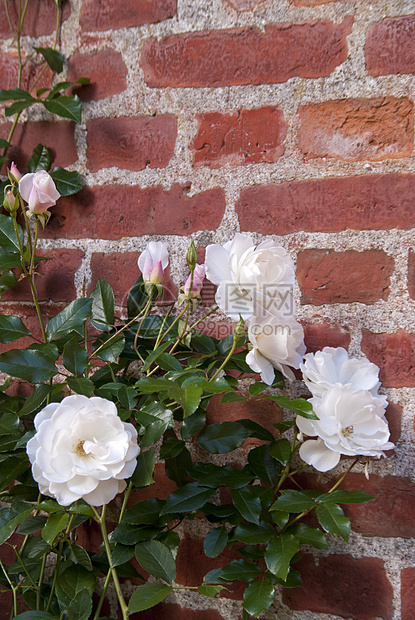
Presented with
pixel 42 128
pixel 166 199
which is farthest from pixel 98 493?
pixel 42 128

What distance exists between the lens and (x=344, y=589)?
2.12 ft

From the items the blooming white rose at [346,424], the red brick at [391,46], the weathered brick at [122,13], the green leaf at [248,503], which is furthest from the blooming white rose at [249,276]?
the weathered brick at [122,13]

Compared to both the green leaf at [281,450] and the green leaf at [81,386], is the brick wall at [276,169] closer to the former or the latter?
the green leaf at [281,450]

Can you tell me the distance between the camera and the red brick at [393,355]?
25.5 inches

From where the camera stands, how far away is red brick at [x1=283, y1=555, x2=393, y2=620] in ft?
2.08

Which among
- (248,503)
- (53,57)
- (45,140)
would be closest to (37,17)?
(53,57)

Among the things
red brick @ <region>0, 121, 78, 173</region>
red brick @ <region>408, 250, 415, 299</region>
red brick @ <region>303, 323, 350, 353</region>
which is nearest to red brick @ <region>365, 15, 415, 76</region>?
red brick @ <region>408, 250, 415, 299</region>

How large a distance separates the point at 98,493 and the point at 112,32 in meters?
0.67

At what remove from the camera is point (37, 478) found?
51 cm

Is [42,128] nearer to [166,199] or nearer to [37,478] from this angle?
[166,199]

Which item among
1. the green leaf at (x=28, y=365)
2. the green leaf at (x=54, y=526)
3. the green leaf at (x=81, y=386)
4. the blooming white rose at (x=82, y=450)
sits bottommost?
the green leaf at (x=54, y=526)

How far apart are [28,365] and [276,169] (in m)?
0.43

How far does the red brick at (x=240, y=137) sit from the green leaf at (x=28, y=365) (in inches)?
14.4

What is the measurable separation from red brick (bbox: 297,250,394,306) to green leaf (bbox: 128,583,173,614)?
0.40 m
